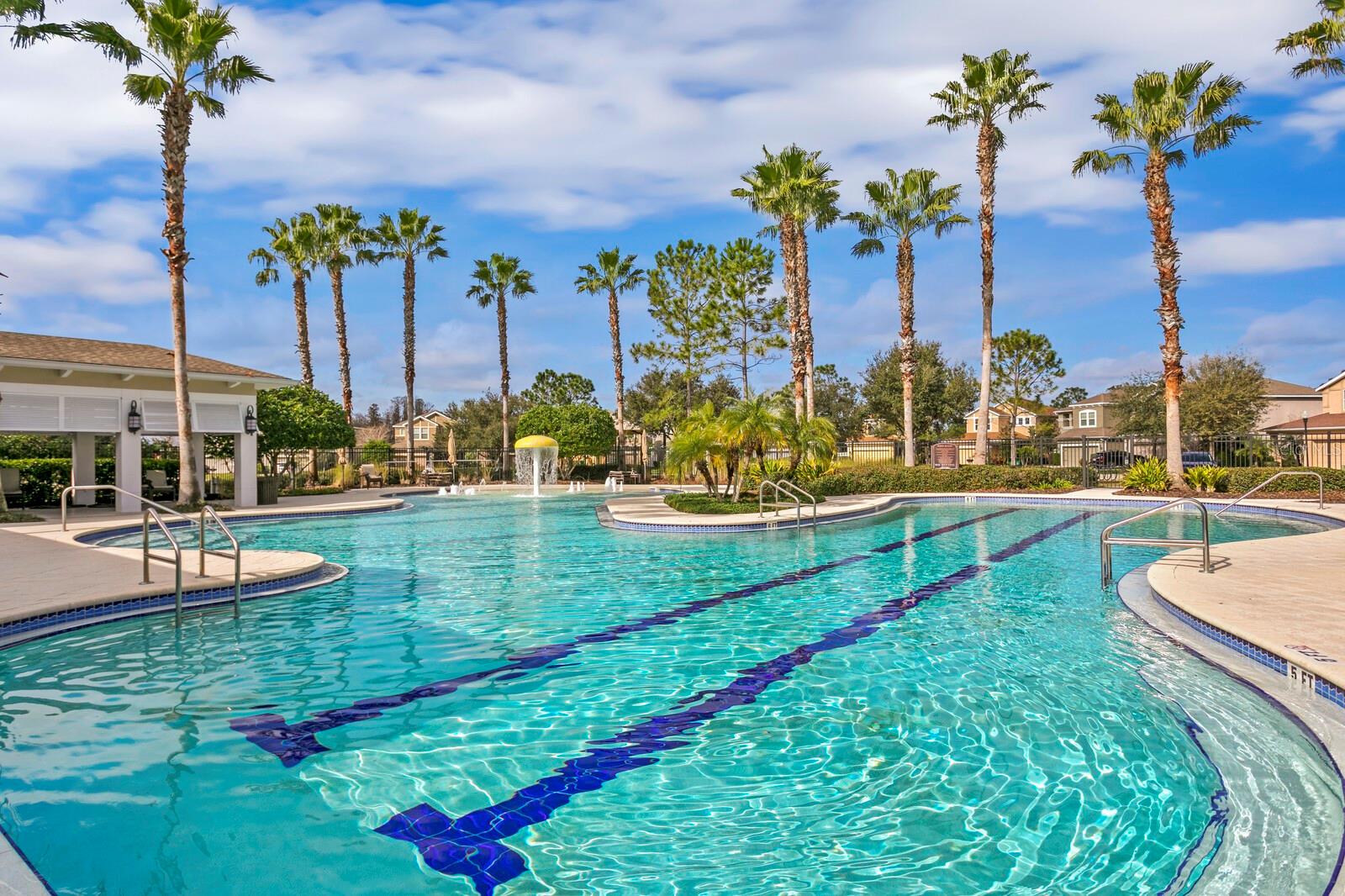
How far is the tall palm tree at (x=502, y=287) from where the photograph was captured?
128 feet

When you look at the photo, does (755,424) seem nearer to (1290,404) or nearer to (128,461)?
(128,461)

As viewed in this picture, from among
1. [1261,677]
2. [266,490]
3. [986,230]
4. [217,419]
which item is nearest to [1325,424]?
[986,230]

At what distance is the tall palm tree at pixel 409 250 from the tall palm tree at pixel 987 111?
74.5 ft

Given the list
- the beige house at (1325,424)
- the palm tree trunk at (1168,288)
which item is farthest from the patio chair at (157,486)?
the beige house at (1325,424)

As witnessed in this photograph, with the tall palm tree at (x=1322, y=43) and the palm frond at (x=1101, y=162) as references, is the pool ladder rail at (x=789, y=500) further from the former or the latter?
the tall palm tree at (x=1322, y=43)

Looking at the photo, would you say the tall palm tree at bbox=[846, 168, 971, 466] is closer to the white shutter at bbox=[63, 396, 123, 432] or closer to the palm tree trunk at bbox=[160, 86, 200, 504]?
the palm tree trunk at bbox=[160, 86, 200, 504]

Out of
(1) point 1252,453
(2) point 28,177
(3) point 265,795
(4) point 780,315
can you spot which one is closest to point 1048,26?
(3) point 265,795

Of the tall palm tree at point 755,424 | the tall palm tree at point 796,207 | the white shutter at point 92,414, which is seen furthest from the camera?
the tall palm tree at point 796,207

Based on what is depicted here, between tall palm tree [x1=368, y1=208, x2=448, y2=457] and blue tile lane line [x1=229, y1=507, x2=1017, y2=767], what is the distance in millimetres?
29818

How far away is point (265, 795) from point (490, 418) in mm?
64791

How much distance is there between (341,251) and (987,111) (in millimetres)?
26527

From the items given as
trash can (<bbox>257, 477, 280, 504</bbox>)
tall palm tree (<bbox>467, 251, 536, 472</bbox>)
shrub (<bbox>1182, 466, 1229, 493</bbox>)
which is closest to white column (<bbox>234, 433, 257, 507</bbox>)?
trash can (<bbox>257, 477, 280, 504</bbox>)

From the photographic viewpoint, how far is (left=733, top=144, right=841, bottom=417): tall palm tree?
2648 cm

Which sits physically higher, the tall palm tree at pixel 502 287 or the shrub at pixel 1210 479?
the tall palm tree at pixel 502 287
